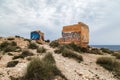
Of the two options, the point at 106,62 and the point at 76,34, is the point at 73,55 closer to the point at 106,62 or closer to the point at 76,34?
the point at 106,62

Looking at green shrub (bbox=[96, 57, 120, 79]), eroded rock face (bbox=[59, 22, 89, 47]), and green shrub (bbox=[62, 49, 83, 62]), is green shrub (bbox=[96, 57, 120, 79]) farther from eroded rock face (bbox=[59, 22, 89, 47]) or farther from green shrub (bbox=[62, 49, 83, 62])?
eroded rock face (bbox=[59, 22, 89, 47])

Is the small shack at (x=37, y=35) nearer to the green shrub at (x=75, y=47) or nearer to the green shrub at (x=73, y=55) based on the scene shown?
the green shrub at (x=75, y=47)

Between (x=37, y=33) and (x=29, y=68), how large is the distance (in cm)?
3108

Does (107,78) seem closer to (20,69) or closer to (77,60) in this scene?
(77,60)

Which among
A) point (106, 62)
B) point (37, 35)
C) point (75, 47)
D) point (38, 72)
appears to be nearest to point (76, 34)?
point (75, 47)

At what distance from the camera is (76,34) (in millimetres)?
26172

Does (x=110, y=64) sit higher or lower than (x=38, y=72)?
lower

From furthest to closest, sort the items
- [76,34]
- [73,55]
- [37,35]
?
1. [37,35]
2. [76,34]
3. [73,55]

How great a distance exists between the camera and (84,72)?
46.3 ft

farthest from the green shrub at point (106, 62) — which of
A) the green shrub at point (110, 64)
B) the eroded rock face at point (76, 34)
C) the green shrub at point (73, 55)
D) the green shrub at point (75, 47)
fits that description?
the eroded rock face at point (76, 34)

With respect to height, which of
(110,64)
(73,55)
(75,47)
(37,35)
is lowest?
(110,64)

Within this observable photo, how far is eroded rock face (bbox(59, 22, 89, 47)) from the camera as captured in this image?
Result: 84.9 feet

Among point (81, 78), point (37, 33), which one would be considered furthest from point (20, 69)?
point (37, 33)

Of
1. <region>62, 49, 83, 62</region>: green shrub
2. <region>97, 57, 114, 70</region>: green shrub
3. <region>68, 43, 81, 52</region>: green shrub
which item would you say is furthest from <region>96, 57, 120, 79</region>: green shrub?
<region>68, 43, 81, 52</region>: green shrub
